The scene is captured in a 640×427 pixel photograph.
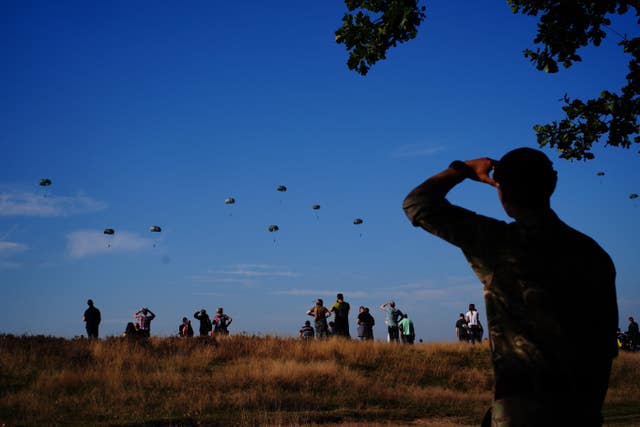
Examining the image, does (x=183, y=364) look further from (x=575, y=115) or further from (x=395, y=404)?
Answer: (x=575, y=115)

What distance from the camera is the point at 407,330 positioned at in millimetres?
27828

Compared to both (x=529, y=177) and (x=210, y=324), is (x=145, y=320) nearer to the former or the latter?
(x=210, y=324)

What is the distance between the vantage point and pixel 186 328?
2978cm

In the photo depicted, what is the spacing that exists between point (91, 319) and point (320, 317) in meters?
10.2

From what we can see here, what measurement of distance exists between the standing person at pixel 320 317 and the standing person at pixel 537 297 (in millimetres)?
23725

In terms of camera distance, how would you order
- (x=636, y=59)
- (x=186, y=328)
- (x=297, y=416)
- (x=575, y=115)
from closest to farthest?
(x=636, y=59) → (x=575, y=115) → (x=297, y=416) → (x=186, y=328)

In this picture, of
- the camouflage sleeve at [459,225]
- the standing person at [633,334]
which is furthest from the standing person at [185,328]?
the camouflage sleeve at [459,225]

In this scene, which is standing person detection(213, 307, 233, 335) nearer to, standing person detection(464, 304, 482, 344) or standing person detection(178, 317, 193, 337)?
standing person detection(178, 317, 193, 337)

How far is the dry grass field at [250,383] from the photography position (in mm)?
13734

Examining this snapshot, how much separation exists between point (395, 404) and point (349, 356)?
21.5 feet

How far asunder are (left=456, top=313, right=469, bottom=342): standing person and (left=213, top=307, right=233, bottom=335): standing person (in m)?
11.5

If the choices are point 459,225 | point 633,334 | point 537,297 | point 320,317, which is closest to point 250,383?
point 320,317

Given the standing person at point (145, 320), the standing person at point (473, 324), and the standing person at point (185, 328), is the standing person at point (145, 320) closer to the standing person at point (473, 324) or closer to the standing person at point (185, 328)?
the standing person at point (185, 328)

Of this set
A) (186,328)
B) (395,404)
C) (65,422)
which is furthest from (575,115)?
(186,328)
